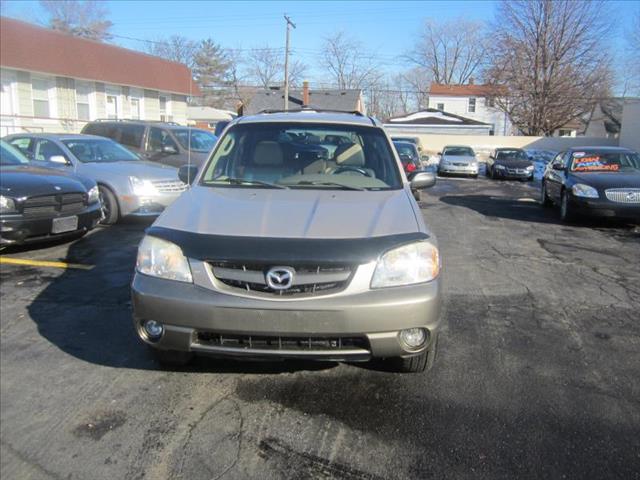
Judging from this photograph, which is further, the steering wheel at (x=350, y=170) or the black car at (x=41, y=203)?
the black car at (x=41, y=203)

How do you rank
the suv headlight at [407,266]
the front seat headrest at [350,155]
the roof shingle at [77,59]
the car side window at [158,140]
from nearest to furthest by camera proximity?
1. the suv headlight at [407,266]
2. the front seat headrest at [350,155]
3. the car side window at [158,140]
4. the roof shingle at [77,59]

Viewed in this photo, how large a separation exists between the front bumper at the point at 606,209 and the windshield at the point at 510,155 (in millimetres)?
15838

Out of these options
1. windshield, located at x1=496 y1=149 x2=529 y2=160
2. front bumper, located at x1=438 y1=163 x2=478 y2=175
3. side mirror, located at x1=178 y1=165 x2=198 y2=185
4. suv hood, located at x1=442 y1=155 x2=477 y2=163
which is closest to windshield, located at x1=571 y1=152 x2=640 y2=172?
side mirror, located at x1=178 y1=165 x2=198 y2=185

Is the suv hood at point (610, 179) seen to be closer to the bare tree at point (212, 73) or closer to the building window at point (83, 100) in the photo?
the building window at point (83, 100)

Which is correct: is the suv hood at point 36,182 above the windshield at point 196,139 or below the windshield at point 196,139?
below

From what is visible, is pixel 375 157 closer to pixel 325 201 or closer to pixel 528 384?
pixel 325 201

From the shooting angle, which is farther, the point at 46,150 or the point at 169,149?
the point at 169,149

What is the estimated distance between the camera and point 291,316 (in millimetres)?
2838

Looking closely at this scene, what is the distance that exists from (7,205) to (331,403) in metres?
5.14

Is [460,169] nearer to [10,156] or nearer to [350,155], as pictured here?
[10,156]

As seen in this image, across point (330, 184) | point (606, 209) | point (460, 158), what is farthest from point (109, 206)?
point (460, 158)

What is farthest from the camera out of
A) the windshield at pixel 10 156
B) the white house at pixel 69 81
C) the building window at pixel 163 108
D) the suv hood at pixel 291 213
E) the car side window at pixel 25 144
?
the building window at pixel 163 108

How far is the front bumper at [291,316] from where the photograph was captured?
284 centimetres

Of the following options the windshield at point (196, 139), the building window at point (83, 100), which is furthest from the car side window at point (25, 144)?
the building window at point (83, 100)
